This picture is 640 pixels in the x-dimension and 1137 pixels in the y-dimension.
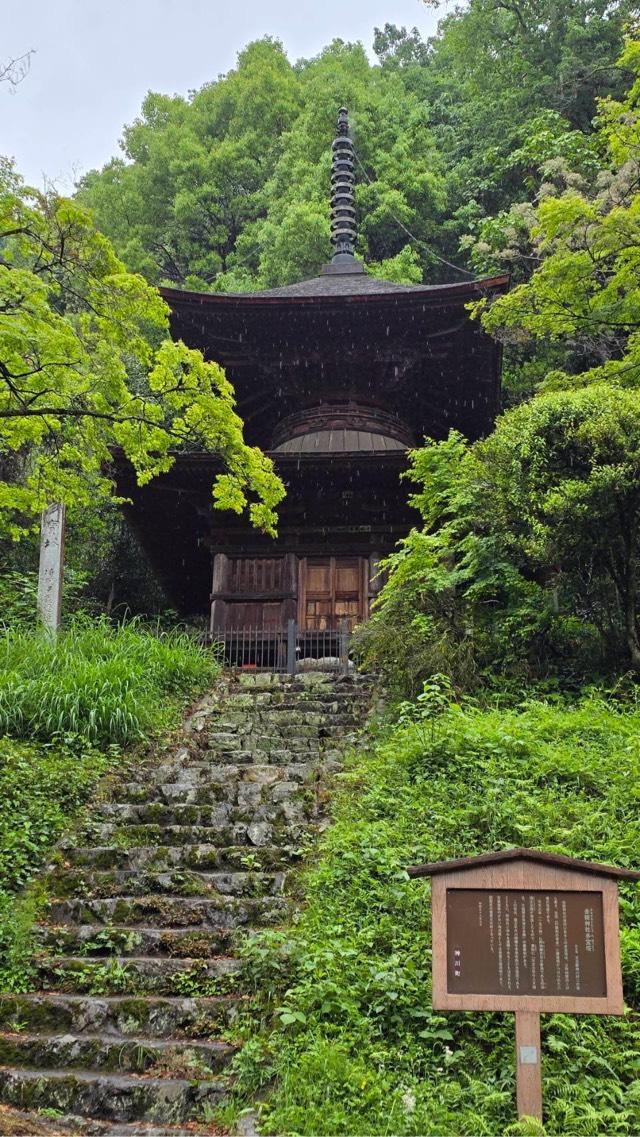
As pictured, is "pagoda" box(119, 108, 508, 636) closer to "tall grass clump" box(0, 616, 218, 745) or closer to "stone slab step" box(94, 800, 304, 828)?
"tall grass clump" box(0, 616, 218, 745)

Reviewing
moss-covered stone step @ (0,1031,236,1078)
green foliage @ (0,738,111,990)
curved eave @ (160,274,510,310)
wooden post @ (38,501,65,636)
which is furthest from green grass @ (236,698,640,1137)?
curved eave @ (160,274,510,310)

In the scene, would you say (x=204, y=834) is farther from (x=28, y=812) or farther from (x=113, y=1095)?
(x=113, y=1095)

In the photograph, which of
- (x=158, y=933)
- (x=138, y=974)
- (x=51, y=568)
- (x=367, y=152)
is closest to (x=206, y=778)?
(x=158, y=933)

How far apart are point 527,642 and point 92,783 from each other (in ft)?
16.0

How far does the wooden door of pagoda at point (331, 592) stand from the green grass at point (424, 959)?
22.5ft

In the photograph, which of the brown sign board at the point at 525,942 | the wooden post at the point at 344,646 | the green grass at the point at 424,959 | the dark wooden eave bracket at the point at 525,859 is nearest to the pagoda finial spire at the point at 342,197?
the wooden post at the point at 344,646

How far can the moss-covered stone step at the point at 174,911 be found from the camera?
20.9 ft

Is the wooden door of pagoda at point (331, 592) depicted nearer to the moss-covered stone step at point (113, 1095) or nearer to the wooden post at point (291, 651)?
the wooden post at point (291, 651)

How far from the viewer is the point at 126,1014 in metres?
5.52

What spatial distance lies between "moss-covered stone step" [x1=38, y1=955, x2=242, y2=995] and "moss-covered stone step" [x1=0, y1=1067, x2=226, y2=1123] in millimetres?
736

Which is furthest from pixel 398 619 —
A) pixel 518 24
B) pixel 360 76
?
pixel 360 76

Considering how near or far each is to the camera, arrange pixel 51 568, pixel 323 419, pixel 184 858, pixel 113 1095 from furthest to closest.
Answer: pixel 323 419
pixel 51 568
pixel 184 858
pixel 113 1095

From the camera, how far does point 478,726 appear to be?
8211 mm

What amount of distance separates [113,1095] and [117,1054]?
320 millimetres
